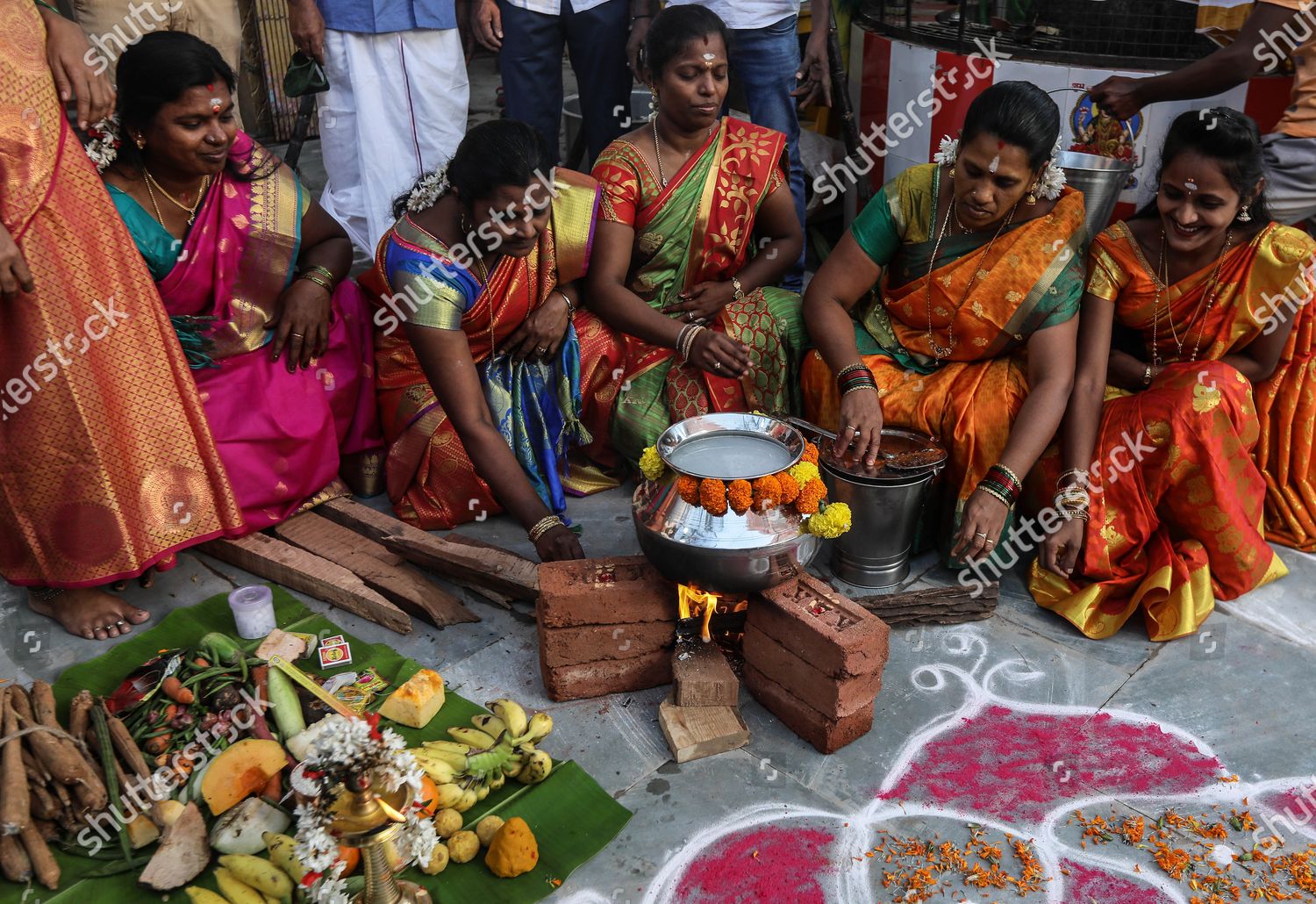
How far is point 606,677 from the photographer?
10.4 ft

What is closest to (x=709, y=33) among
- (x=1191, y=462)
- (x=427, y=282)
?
(x=427, y=282)

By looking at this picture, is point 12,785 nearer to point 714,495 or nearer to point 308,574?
point 308,574

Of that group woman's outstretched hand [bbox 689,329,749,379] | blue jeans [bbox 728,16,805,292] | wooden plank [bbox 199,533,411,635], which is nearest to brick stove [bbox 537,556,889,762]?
wooden plank [bbox 199,533,411,635]

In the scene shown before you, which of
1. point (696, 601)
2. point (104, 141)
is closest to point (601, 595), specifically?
point (696, 601)

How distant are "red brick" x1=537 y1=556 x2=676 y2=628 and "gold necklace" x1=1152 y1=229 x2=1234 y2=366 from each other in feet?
6.38

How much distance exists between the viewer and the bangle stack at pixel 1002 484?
3387 mm

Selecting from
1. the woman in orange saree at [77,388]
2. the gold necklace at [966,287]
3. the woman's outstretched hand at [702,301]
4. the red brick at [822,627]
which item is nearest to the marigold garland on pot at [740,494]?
the red brick at [822,627]

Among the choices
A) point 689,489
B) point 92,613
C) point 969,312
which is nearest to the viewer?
point 689,489

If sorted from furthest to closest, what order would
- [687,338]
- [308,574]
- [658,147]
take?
[658,147]
[687,338]
[308,574]

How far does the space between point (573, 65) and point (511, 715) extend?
3615 mm

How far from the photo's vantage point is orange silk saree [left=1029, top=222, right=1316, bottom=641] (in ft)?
11.2

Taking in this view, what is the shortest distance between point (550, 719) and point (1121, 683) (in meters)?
1.68

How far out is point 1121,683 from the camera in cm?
321
